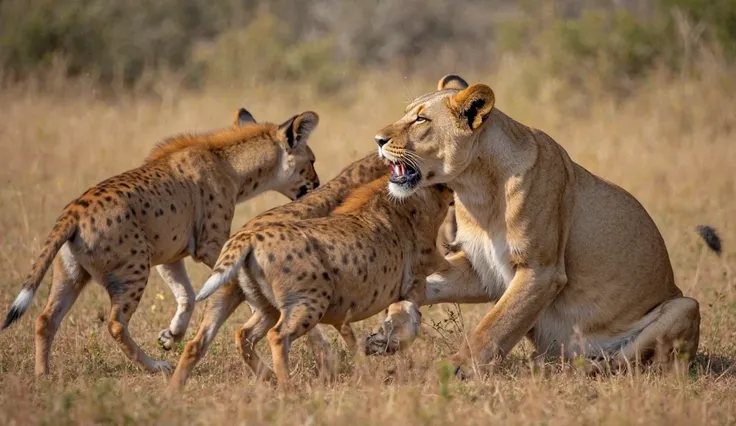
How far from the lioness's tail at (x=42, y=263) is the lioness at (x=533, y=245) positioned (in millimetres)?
1862

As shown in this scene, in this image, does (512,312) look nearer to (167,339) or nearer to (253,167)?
(167,339)

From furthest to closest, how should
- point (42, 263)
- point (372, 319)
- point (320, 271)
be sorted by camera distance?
point (372, 319), point (42, 263), point (320, 271)

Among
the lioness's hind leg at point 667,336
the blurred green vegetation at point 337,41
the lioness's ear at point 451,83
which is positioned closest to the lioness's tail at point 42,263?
A: the lioness's ear at point 451,83

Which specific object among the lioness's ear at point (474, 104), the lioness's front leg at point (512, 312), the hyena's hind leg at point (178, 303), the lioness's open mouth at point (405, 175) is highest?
the lioness's ear at point (474, 104)

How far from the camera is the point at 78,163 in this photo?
13422 mm

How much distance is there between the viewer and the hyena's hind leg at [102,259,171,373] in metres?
6.80

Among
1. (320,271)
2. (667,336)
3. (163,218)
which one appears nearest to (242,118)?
(163,218)

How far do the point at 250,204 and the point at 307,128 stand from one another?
13.1ft

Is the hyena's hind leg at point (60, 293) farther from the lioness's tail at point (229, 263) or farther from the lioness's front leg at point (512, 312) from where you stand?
the lioness's front leg at point (512, 312)

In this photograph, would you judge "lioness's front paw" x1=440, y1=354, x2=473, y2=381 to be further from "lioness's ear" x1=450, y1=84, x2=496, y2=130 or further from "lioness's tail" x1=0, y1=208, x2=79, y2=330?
"lioness's tail" x1=0, y1=208, x2=79, y2=330

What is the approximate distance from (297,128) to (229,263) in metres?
2.78

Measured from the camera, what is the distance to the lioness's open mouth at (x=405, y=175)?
269 inches

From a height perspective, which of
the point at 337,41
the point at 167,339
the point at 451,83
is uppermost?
the point at 337,41

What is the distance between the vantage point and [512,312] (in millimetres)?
6754
